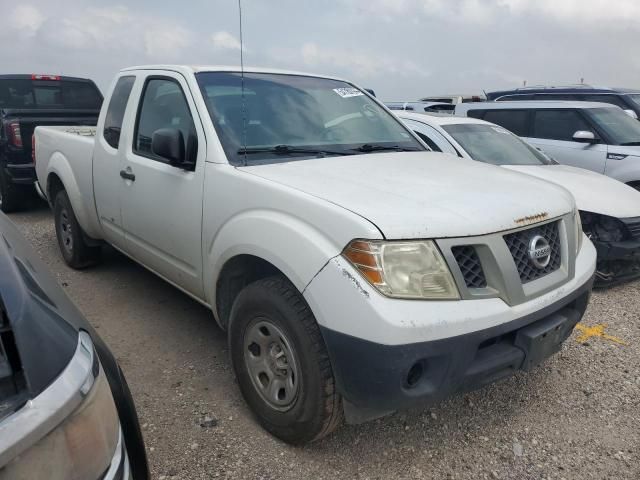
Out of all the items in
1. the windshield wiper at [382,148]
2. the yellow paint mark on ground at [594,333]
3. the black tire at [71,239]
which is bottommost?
the yellow paint mark on ground at [594,333]

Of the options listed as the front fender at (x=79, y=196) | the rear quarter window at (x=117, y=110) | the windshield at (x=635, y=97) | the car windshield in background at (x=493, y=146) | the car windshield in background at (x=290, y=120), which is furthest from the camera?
the windshield at (x=635, y=97)

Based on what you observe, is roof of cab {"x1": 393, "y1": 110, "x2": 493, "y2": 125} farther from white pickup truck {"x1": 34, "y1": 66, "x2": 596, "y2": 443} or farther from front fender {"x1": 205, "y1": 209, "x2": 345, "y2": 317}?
front fender {"x1": 205, "y1": 209, "x2": 345, "y2": 317}

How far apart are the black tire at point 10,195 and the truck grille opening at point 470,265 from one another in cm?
675

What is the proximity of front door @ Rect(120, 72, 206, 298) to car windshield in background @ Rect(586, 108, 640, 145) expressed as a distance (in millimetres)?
5740

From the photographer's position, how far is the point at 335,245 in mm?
2062

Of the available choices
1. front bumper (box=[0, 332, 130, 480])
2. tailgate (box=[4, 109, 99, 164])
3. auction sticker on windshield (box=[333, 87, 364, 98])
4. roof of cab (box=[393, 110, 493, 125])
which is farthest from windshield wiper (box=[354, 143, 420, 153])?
tailgate (box=[4, 109, 99, 164])

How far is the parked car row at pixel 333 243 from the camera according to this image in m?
2.00

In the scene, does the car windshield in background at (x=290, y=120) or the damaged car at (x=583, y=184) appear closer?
the car windshield in background at (x=290, y=120)

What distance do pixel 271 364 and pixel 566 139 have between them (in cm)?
617

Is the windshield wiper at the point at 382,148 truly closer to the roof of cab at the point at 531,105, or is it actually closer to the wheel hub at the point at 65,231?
the wheel hub at the point at 65,231

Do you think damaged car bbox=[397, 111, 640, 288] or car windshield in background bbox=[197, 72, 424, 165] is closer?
car windshield in background bbox=[197, 72, 424, 165]

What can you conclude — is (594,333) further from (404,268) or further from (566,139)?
(566,139)

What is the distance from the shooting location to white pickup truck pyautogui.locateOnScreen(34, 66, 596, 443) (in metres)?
2.00

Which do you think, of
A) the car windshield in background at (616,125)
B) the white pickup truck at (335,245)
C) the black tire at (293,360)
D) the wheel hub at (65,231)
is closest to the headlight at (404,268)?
the white pickup truck at (335,245)
